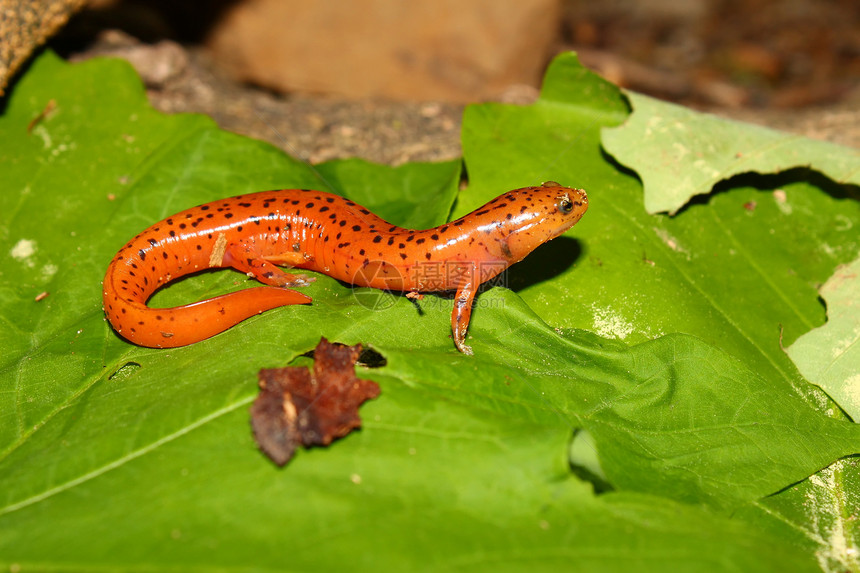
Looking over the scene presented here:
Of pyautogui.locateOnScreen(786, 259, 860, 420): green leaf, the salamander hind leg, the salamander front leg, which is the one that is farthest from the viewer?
the salamander hind leg

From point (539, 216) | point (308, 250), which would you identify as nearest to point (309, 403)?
point (308, 250)

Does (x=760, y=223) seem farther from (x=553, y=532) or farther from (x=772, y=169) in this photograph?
(x=553, y=532)

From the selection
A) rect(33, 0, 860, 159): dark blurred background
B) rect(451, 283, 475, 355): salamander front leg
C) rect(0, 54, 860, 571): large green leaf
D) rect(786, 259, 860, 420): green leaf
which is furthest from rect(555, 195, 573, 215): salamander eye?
rect(33, 0, 860, 159): dark blurred background

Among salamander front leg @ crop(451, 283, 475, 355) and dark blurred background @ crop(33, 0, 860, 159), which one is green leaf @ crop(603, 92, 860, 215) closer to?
dark blurred background @ crop(33, 0, 860, 159)

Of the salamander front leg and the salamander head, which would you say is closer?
the salamander front leg

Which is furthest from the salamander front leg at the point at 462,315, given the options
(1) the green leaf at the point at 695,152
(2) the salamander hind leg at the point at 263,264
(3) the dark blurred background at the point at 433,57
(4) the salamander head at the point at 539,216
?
(3) the dark blurred background at the point at 433,57

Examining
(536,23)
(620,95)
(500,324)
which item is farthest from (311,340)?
(536,23)

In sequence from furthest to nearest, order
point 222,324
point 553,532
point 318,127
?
point 318,127, point 222,324, point 553,532
